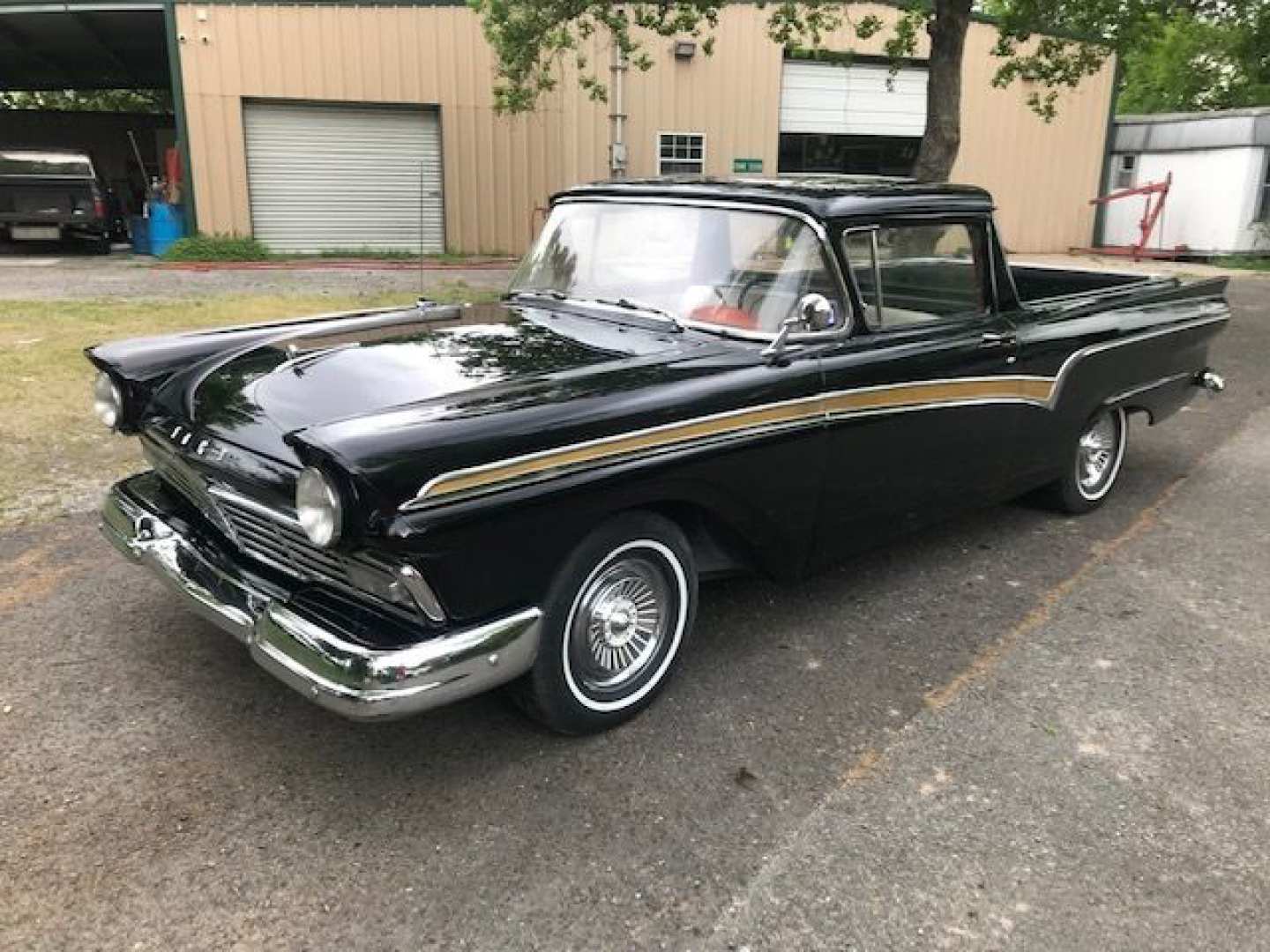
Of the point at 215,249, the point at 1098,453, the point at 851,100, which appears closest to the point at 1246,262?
the point at 851,100

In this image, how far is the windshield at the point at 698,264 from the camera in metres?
3.66

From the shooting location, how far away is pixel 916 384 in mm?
3912

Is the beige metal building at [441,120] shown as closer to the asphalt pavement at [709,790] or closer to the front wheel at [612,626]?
the asphalt pavement at [709,790]

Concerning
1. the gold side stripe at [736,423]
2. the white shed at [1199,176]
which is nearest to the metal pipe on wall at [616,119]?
the white shed at [1199,176]

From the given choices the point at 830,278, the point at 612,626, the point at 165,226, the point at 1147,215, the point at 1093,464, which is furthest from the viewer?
the point at 1147,215

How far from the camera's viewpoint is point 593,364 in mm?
3264

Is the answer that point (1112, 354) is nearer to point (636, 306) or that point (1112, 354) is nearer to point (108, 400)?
point (636, 306)

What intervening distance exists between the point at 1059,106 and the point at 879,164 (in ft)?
13.7

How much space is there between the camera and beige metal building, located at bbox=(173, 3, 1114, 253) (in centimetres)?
1603

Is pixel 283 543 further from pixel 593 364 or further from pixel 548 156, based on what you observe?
pixel 548 156

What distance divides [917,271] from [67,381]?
19.9ft

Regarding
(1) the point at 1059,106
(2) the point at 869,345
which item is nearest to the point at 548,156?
(1) the point at 1059,106

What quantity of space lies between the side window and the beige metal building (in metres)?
12.5

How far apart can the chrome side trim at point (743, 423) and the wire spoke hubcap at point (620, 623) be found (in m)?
0.39
